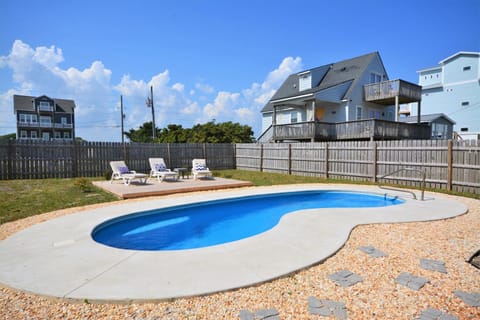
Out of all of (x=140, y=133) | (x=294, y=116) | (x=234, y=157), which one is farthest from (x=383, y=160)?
(x=140, y=133)

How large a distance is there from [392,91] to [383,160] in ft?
30.2

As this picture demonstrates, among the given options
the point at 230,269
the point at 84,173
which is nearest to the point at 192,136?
the point at 84,173

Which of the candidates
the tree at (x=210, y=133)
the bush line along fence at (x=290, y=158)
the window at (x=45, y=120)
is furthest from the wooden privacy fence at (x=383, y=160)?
the window at (x=45, y=120)

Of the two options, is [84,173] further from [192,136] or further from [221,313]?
[192,136]

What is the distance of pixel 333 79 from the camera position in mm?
22172

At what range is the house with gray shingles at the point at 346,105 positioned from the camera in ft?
55.4

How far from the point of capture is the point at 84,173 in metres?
14.1

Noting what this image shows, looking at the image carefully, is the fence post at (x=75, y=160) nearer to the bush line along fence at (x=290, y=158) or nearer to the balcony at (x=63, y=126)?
the bush line along fence at (x=290, y=158)

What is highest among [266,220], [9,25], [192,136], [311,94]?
[9,25]

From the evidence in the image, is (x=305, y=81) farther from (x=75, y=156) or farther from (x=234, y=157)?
(x=75, y=156)

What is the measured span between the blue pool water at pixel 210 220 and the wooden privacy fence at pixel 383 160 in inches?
114

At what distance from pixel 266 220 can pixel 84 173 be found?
11.4 m

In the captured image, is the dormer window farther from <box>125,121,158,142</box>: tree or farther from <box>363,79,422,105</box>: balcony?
<box>125,121,158,142</box>: tree

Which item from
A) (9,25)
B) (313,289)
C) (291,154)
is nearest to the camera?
(313,289)
